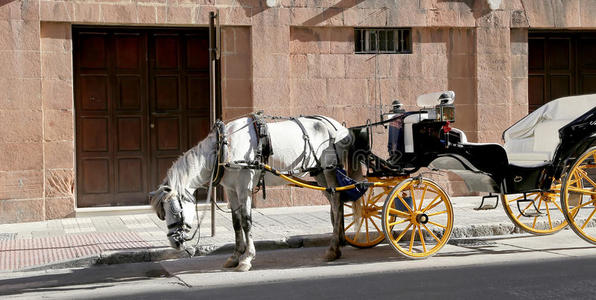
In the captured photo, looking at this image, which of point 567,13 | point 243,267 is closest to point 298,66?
point 567,13

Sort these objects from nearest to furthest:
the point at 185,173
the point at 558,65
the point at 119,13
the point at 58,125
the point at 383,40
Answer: the point at 185,173 → the point at 58,125 → the point at 119,13 → the point at 383,40 → the point at 558,65

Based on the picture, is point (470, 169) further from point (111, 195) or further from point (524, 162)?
point (111, 195)

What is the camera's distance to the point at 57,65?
37.3 ft

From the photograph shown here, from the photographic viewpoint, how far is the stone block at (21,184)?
36.0ft

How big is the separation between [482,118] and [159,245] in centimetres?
707

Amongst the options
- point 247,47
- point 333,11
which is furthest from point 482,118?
point 247,47

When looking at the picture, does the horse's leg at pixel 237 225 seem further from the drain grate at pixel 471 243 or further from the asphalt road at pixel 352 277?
the drain grate at pixel 471 243

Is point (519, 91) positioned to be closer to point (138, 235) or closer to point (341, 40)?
point (341, 40)

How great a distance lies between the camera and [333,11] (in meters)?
12.6

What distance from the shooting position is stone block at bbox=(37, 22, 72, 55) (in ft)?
37.1

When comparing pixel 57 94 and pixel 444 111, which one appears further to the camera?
pixel 57 94

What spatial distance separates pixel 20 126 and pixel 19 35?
142cm

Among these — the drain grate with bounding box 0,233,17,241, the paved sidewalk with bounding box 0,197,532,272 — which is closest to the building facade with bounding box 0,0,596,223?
the paved sidewalk with bounding box 0,197,532,272

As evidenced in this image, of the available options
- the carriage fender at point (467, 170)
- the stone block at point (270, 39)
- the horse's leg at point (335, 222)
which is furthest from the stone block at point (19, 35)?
the carriage fender at point (467, 170)
